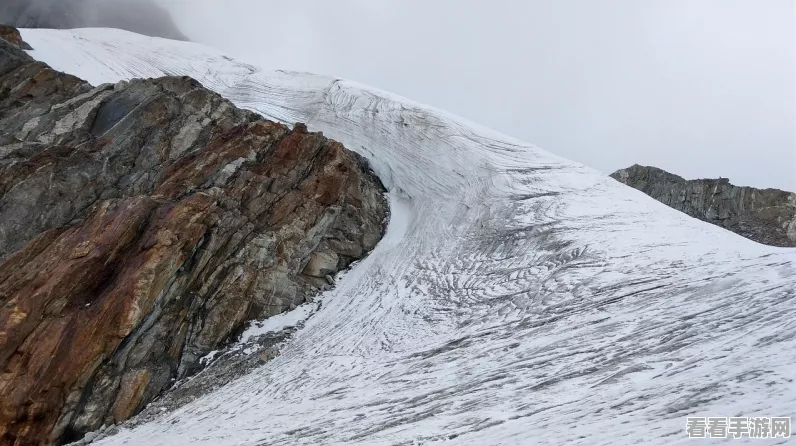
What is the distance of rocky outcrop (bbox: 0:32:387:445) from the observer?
41.7 ft

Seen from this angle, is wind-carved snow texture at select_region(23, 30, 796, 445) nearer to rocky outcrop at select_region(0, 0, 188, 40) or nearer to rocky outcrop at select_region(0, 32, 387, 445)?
rocky outcrop at select_region(0, 32, 387, 445)

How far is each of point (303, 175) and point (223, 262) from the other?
5003mm

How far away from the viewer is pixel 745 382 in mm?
8258

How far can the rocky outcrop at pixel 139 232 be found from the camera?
12.7 m

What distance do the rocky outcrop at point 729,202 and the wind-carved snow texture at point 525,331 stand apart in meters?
25.2

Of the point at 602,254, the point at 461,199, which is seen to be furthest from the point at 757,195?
the point at 602,254

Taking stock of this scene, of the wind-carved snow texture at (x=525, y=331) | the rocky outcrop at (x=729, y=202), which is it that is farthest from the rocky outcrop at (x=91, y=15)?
the rocky outcrop at (x=729, y=202)

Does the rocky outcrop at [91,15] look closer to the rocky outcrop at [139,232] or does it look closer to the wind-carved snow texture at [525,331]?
the rocky outcrop at [139,232]

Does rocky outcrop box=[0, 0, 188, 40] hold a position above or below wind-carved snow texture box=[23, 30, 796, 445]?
above

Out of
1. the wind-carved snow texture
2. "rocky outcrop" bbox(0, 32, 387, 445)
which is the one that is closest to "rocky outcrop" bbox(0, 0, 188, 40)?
"rocky outcrop" bbox(0, 32, 387, 445)

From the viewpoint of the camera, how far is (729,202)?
4219 centimetres

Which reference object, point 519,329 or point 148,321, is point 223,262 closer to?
point 148,321

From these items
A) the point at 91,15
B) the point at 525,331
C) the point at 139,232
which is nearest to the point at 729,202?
the point at 525,331

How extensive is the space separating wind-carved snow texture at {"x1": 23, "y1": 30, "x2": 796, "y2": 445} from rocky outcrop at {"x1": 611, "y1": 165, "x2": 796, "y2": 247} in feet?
82.6
